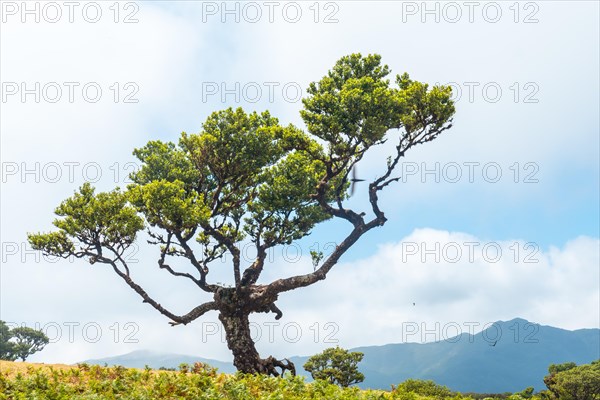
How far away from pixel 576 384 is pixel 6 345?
7823 centimetres

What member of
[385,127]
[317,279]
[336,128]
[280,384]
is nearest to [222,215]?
[317,279]

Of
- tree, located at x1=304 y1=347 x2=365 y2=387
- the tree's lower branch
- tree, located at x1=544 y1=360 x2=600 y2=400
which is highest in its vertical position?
the tree's lower branch

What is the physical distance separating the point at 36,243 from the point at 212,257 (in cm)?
984

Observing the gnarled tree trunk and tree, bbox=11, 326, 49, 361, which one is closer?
the gnarled tree trunk

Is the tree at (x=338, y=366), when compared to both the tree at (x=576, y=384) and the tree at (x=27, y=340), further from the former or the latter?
the tree at (x=27, y=340)

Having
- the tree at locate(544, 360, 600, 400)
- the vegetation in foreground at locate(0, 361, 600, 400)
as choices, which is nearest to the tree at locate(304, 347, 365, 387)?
the tree at locate(544, 360, 600, 400)

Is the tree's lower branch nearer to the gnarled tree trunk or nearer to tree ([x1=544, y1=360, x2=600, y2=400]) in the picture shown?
the gnarled tree trunk

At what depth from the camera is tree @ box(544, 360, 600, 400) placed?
58159mm

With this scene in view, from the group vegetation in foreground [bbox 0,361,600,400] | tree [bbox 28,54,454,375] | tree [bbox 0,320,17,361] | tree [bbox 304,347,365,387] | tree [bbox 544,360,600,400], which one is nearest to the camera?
vegetation in foreground [bbox 0,361,600,400]

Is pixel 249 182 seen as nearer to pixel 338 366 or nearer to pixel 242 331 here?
pixel 242 331

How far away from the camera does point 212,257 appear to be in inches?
1273

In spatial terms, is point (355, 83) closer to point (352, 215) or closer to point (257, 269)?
point (352, 215)

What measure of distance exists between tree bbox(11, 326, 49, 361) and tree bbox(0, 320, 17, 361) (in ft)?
3.66

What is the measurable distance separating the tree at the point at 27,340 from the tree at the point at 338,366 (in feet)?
172
